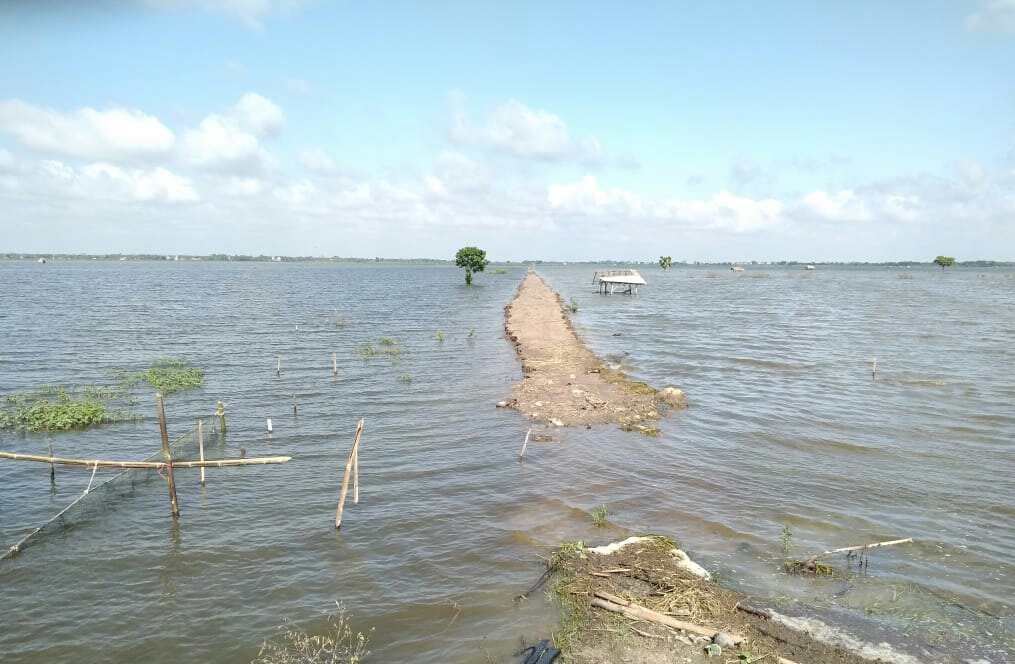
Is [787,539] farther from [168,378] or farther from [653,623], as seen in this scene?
[168,378]

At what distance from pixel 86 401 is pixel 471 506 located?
16.1 m

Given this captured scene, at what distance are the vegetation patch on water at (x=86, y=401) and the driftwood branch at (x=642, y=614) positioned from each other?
58.0ft

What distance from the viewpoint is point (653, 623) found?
8789 mm

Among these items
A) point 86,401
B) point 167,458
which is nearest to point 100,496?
point 167,458

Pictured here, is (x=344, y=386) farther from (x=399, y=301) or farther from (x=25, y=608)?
(x=399, y=301)

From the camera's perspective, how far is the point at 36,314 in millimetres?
48781

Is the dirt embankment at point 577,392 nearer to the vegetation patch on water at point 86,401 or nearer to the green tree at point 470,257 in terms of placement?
the vegetation patch on water at point 86,401

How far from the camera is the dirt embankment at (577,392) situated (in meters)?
20.3

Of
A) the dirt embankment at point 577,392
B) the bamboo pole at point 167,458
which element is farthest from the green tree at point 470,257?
the bamboo pole at point 167,458

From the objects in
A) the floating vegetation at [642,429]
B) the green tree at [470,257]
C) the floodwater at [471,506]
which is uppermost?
the green tree at [470,257]

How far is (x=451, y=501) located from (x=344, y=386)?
12.9 m

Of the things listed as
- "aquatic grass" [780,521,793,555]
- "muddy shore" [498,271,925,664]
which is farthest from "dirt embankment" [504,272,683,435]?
"muddy shore" [498,271,925,664]

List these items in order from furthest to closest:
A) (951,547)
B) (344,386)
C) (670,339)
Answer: (670,339) → (344,386) → (951,547)

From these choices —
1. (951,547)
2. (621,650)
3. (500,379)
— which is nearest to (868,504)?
(951,547)
